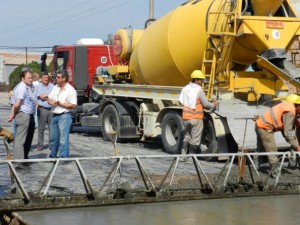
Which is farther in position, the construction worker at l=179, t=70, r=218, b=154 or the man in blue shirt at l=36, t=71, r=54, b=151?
the man in blue shirt at l=36, t=71, r=54, b=151

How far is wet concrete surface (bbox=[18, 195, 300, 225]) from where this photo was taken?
21.9 feet

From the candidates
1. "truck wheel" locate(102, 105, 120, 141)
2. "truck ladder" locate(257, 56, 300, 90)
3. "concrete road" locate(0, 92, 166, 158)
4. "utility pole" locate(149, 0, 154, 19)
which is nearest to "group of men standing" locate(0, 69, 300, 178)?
"truck ladder" locate(257, 56, 300, 90)

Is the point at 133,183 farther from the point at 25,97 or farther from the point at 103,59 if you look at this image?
the point at 103,59

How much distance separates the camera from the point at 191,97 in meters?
11.5

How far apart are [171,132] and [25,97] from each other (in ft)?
13.4

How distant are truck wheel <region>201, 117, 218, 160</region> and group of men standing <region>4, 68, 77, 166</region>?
8.97ft

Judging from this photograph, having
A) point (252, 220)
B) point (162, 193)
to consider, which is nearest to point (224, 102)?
point (162, 193)

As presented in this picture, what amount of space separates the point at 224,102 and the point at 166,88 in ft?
6.62

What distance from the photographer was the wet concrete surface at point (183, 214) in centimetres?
668

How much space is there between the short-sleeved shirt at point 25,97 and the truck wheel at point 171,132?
355 cm

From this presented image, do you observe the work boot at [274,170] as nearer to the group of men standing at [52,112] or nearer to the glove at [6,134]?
the glove at [6,134]

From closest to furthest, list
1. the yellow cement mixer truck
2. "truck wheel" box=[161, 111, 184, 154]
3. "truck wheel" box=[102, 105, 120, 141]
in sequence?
the yellow cement mixer truck
"truck wheel" box=[161, 111, 184, 154]
"truck wheel" box=[102, 105, 120, 141]

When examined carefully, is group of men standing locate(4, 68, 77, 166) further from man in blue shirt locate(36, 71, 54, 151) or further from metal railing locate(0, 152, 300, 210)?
man in blue shirt locate(36, 71, 54, 151)

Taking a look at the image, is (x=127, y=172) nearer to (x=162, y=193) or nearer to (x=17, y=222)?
(x=162, y=193)
